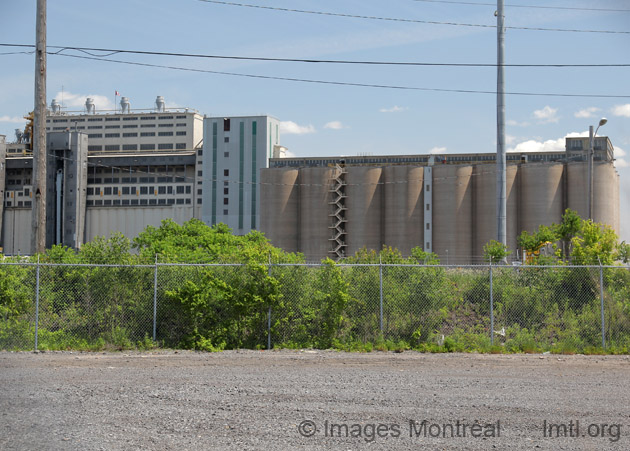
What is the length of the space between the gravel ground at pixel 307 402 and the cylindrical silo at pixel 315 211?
265 feet

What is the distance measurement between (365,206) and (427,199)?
8856mm

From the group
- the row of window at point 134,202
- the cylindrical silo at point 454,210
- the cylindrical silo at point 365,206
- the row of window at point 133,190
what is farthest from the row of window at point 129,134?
the cylindrical silo at point 454,210

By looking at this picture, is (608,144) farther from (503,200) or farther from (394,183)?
(503,200)

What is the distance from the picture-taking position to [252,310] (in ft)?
63.3

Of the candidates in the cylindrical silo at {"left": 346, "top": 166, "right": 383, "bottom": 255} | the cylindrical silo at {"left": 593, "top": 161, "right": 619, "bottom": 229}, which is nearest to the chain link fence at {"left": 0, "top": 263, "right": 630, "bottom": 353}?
the cylindrical silo at {"left": 593, "top": 161, "right": 619, "bottom": 229}

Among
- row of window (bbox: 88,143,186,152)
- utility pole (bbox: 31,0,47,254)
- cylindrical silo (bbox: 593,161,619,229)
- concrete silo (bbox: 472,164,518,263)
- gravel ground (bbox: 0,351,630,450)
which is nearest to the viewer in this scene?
gravel ground (bbox: 0,351,630,450)

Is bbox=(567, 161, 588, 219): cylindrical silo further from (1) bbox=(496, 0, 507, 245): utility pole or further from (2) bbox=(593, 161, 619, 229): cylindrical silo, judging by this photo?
(1) bbox=(496, 0, 507, 245): utility pole

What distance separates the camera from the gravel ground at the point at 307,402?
9344 mm

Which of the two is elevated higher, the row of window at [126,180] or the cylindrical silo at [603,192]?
the row of window at [126,180]

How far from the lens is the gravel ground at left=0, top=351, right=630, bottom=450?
934cm

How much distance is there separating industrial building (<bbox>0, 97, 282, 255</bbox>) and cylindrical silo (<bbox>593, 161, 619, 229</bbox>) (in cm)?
5899

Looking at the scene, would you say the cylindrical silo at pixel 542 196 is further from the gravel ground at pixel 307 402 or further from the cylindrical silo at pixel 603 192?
the gravel ground at pixel 307 402

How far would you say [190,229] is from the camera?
38.3 metres

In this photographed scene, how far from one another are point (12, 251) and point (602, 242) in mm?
127751
